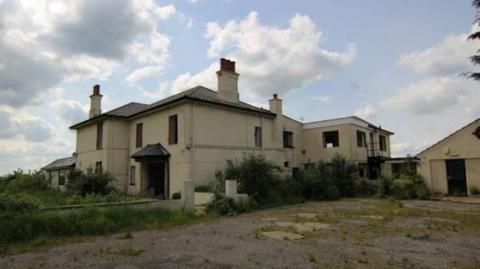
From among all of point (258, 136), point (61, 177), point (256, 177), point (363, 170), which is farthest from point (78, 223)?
point (61, 177)

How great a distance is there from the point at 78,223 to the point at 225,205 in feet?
18.0

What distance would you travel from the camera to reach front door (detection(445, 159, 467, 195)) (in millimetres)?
18484

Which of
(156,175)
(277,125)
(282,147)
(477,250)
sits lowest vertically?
(477,250)

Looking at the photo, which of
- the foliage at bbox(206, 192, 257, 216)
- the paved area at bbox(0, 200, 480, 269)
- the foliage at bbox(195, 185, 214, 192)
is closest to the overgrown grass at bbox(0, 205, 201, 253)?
the paved area at bbox(0, 200, 480, 269)

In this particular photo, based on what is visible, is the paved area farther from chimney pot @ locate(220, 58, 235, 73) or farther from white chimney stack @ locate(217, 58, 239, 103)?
chimney pot @ locate(220, 58, 235, 73)

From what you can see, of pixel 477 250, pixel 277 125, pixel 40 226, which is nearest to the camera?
pixel 477 250

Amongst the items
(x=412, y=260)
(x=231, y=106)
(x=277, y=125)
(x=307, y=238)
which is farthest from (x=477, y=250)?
(x=277, y=125)

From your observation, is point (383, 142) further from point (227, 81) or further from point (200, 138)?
point (200, 138)

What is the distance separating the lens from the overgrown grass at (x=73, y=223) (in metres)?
8.41

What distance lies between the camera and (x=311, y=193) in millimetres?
18984

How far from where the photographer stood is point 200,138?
18.5 meters

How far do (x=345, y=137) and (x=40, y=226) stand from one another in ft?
64.0

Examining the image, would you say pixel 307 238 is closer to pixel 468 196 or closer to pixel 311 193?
pixel 311 193

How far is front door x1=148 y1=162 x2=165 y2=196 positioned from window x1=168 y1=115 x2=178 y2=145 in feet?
7.22
